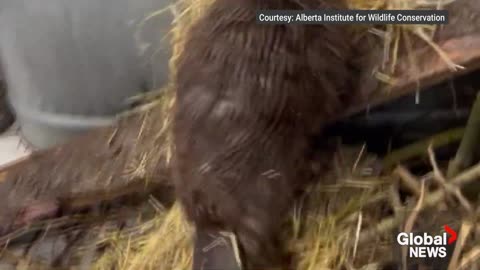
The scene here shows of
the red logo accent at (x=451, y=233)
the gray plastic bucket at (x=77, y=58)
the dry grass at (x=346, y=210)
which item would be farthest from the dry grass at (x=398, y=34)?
the gray plastic bucket at (x=77, y=58)

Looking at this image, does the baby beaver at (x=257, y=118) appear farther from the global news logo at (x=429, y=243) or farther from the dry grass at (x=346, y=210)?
the global news logo at (x=429, y=243)

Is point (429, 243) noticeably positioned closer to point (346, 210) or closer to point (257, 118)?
point (346, 210)

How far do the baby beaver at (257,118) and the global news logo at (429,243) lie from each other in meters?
0.13

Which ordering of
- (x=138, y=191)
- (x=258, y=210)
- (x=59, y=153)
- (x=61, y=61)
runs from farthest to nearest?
1. (x=61, y=61)
2. (x=59, y=153)
3. (x=138, y=191)
4. (x=258, y=210)

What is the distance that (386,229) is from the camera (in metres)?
0.92

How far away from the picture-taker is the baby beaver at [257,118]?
88 cm

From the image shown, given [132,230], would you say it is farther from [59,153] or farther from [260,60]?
[260,60]

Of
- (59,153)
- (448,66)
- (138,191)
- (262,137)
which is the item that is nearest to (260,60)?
(262,137)

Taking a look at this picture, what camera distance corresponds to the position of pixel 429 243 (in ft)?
2.91

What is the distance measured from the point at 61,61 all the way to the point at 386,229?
0.74 m

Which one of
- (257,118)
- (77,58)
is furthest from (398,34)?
(77,58)

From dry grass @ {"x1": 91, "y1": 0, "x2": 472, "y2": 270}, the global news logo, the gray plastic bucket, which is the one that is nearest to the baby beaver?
dry grass @ {"x1": 91, "y1": 0, "x2": 472, "y2": 270}

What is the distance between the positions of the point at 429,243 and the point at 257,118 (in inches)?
9.2

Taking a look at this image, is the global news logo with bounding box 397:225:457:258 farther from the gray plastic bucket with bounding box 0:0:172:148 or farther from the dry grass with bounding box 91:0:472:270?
the gray plastic bucket with bounding box 0:0:172:148
